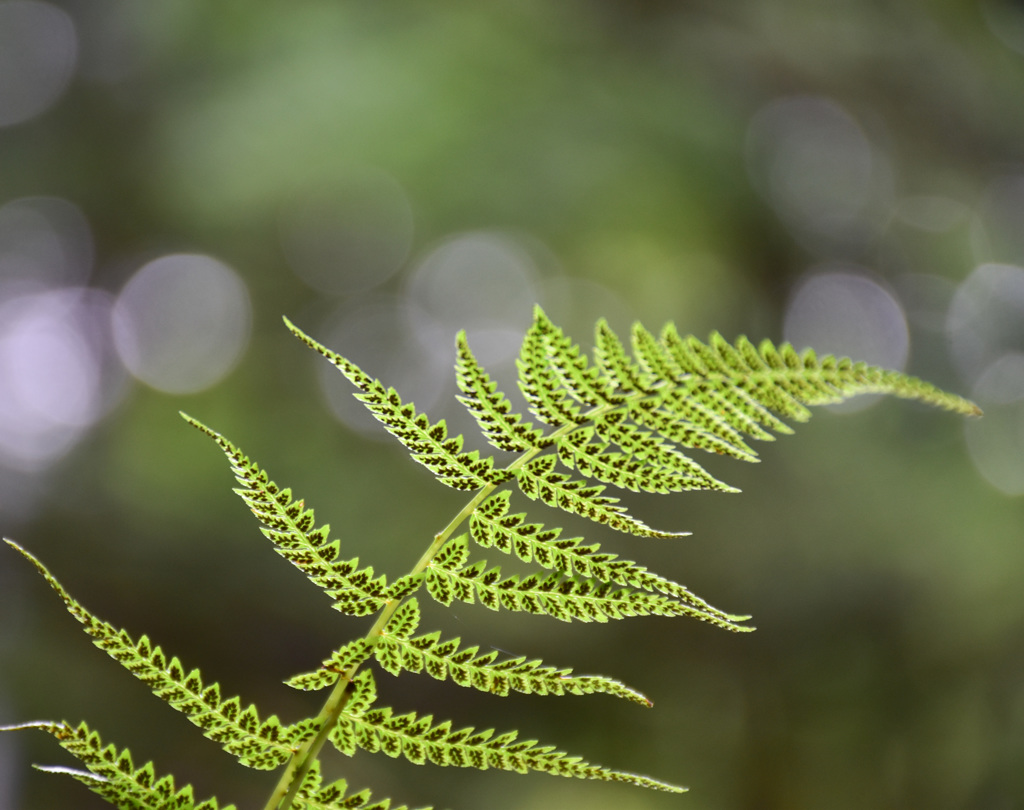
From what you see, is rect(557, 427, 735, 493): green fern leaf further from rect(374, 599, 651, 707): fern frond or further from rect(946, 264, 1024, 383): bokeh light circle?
rect(946, 264, 1024, 383): bokeh light circle

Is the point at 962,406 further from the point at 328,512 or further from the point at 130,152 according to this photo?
the point at 130,152

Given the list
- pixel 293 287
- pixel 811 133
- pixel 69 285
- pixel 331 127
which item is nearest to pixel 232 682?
pixel 293 287

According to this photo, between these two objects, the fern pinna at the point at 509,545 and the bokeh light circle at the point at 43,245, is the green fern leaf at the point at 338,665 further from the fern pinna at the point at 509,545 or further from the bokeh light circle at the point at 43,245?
the bokeh light circle at the point at 43,245

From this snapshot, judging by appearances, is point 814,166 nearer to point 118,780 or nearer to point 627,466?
point 627,466

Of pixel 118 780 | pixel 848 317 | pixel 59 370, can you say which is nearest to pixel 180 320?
pixel 59 370

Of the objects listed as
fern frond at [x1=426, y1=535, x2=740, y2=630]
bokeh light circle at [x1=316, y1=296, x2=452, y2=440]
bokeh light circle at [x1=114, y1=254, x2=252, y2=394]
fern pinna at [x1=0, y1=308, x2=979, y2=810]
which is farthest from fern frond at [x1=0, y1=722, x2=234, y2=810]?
bokeh light circle at [x1=114, y1=254, x2=252, y2=394]

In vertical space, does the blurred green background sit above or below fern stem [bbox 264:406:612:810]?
above

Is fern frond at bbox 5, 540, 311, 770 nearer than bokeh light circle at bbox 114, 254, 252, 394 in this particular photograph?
Yes
